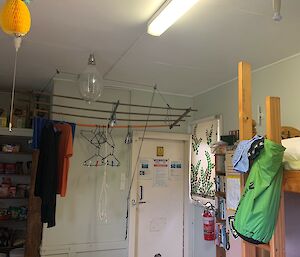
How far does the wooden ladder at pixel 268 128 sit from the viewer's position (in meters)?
1.66

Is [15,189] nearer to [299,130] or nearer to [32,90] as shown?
[32,90]

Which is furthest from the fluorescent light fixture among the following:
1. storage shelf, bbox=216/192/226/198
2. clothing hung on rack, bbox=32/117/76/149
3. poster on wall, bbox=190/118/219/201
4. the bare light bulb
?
poster on wall, bbox=190/118/219/201

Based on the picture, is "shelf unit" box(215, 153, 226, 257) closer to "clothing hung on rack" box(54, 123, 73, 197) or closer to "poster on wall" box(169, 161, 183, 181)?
"poster on wall" box(169, 161, 183, 181)

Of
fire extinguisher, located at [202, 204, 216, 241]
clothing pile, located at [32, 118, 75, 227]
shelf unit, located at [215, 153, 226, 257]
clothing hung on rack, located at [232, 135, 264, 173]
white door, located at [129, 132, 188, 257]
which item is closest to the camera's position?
clothing hung on rack, located at [232, 135, 264, 173]

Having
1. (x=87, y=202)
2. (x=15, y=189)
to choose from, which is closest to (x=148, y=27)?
(x=87, y=202)

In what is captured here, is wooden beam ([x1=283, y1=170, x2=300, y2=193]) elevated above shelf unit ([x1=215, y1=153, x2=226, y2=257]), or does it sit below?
above

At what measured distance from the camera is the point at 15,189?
4.70 metres

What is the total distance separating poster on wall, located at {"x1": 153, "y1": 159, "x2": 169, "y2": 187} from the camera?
15.6ft

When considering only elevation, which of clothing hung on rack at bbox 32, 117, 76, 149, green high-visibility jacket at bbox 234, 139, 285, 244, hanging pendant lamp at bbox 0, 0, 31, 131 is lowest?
green high-visibility jacket at bbox 234, 139, 285, 244

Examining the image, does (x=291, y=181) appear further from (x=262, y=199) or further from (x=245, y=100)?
(x=245, y=100)

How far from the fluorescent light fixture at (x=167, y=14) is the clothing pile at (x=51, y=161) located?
1814mm

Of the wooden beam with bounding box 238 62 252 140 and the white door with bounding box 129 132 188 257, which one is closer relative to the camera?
the wooden beam with bounding box 238 62 252 140

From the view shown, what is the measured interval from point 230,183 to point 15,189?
3.34 meters

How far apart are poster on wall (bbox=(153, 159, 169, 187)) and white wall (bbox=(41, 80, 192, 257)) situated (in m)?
0.47
